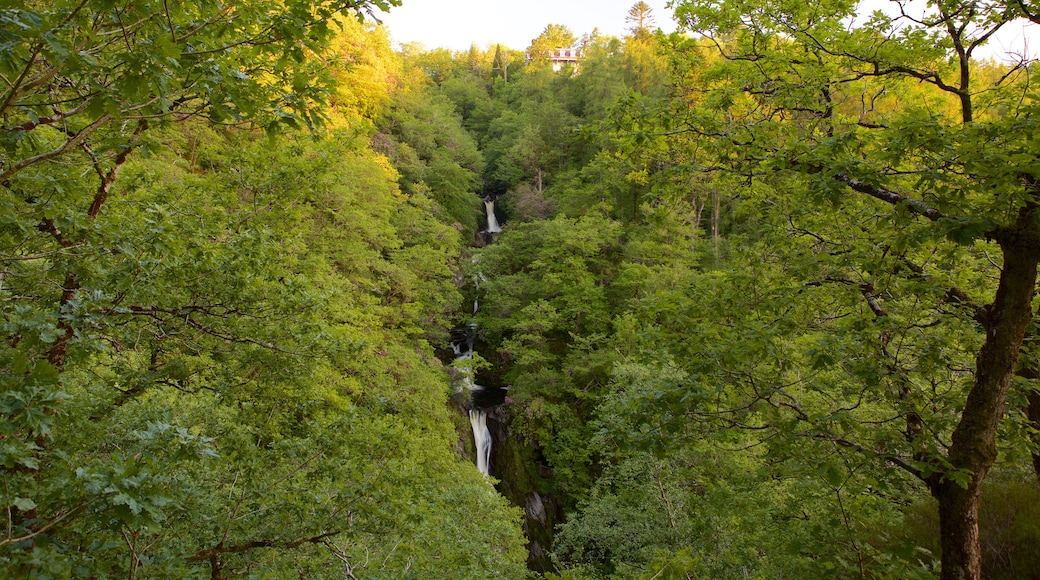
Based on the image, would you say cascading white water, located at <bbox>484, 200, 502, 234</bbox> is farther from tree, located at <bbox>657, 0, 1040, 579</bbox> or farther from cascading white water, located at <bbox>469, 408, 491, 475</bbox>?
tree, located at <bbox>657, 0, 1040, 579</bbox>

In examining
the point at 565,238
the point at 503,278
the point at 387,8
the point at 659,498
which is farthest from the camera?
the point at 503,278

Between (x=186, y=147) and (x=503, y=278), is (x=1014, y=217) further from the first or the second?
(x=503, y=278)

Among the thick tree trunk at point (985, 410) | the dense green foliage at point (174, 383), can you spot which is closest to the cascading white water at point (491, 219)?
the dense green foliage at point (174, 383)

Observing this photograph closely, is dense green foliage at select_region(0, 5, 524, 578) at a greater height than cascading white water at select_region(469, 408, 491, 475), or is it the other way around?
dense green foliage at select_region(0, 5, 524, 578)

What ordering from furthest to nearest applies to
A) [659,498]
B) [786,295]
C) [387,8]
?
[659,498] → [786,295] → [387,8]

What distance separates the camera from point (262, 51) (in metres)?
3.01

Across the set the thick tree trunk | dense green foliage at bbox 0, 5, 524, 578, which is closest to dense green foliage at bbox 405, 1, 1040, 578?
the thick tree trunk

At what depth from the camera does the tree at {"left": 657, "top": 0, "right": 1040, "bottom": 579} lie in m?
3.03

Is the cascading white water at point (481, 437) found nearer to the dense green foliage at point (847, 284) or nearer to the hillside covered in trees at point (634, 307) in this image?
the hillside covered in trees at point (634, 307)

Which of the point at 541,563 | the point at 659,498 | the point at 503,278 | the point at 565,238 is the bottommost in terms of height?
the point at 541,563

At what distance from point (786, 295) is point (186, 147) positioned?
1343cm

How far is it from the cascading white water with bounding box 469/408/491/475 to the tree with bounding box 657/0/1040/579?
1374cm

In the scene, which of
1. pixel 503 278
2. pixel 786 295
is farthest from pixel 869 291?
pixel 503 278

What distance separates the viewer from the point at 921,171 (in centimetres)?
316
